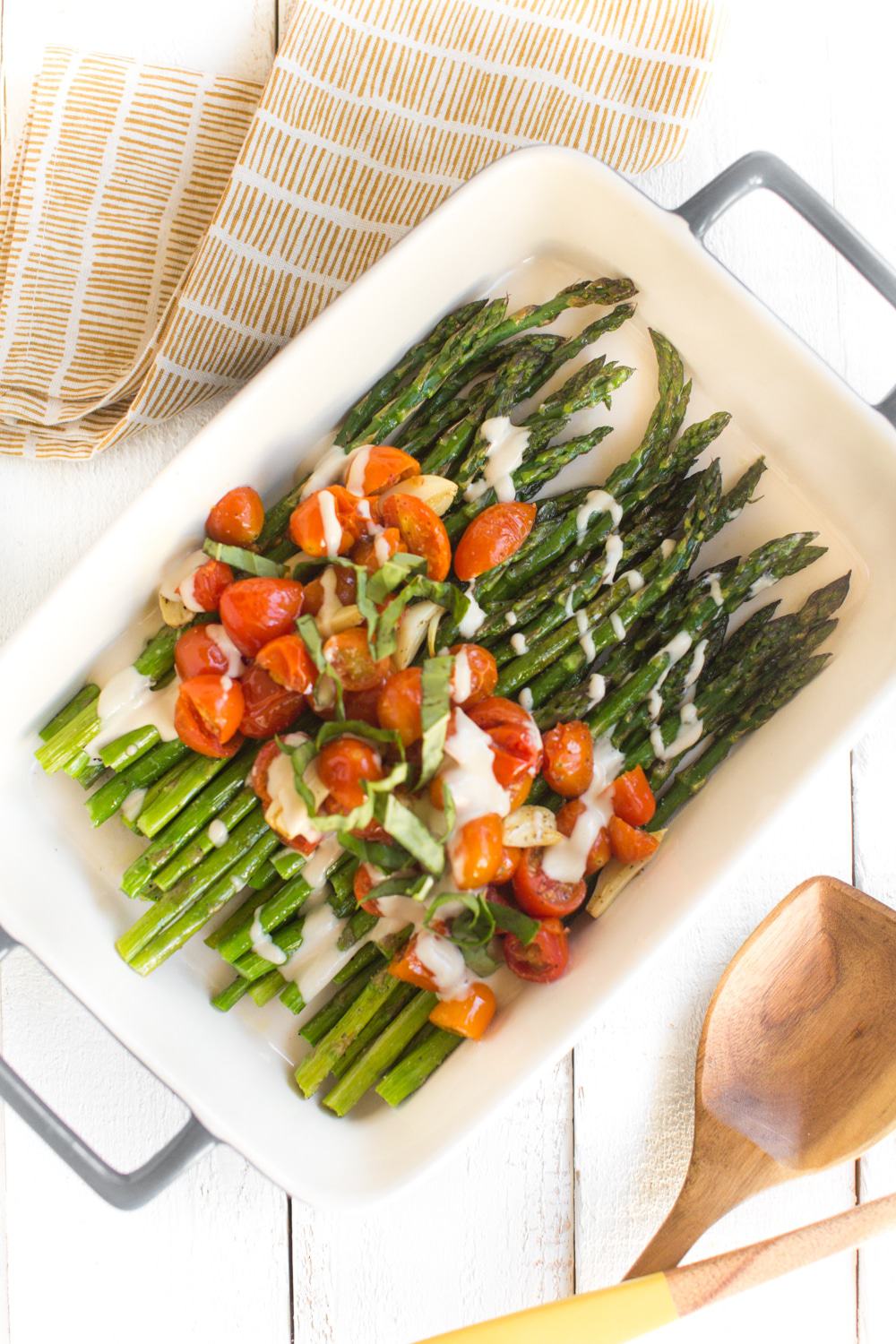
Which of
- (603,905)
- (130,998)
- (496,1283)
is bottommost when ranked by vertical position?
(496,1283)

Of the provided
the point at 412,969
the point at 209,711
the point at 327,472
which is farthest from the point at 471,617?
the point at 412,969

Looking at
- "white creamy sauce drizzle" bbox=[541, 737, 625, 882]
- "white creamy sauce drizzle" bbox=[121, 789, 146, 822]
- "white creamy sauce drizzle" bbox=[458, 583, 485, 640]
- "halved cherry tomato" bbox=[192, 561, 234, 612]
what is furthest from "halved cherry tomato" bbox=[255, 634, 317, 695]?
"white creamy sauce drizzle" bbox=[541, 737, 625, 882]

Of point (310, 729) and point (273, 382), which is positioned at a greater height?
point (273, 382)

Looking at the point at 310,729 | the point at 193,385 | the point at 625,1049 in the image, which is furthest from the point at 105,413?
the point at 625,1049

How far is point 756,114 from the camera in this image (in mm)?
2033

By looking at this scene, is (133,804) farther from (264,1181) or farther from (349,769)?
(264,1181)

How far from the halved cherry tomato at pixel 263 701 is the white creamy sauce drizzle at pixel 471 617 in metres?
0.27

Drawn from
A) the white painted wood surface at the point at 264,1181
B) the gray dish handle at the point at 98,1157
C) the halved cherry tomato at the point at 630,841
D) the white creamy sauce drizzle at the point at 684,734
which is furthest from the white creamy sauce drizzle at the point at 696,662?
the gray dish handle at the point at 98,1157

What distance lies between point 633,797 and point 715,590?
364mm

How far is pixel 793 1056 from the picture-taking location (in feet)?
6.40

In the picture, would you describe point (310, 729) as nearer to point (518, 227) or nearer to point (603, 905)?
point (603, 905)

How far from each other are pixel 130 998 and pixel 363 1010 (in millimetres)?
364

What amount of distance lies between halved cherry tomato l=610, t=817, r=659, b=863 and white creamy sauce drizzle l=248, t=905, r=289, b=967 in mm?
557

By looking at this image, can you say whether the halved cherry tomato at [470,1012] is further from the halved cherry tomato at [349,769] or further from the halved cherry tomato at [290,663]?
the halved cherry tomato at [290,663]
